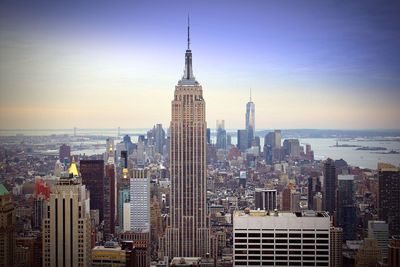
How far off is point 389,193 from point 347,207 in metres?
0.70

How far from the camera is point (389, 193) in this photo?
6.49m

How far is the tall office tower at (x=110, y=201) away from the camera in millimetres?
7521

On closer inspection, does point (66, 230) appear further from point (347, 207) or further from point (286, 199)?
point (347, 207)

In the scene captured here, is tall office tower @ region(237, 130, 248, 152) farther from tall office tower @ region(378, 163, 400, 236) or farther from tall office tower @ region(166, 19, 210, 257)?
tall office tower @ region(166, 19, 210, 257)

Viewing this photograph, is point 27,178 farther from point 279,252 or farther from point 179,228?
point 179,228

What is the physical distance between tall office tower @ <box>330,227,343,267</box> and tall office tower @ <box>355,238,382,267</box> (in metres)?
0.29

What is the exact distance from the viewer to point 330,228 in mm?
5863

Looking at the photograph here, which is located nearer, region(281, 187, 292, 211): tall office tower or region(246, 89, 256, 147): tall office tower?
region(281, 187, 292, 211): tall office tower

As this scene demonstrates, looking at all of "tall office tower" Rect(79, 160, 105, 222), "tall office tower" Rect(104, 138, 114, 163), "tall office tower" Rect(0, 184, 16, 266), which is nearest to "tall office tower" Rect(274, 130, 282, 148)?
"tall office tower" Rect(104, 138, 114, 163)

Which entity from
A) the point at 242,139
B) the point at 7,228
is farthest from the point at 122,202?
the point at 7,228

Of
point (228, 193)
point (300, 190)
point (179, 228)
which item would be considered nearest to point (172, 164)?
point (179, 228)

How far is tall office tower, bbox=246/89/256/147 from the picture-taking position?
7.71 metres

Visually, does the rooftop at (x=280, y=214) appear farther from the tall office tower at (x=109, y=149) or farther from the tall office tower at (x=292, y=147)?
the tall office tower at (x=109, y=149)

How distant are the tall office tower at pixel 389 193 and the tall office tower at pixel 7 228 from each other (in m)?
3.79
